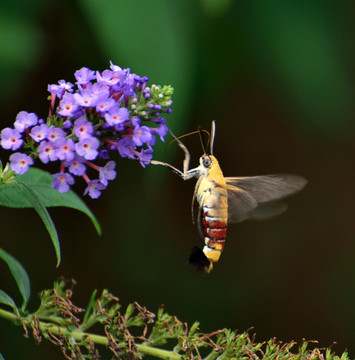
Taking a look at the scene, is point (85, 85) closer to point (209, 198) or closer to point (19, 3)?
point (209, 198)

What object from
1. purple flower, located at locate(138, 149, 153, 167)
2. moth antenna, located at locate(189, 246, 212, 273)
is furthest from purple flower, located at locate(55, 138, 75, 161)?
moth antenna, located at locate(189, 246, 212, 273)

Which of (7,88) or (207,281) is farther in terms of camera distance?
(207,281)

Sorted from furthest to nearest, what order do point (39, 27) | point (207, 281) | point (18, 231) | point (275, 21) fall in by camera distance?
point (207, 281) < point (18, 231) < point (39, 27) < point (275, 21)

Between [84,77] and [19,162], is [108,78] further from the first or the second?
[19,162]

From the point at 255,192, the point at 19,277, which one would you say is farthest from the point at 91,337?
the point at 255,192

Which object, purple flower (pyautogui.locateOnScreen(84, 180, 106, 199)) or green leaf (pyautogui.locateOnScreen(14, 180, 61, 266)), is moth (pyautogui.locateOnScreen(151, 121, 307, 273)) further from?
green leaf (pyautogui.locateOnScreen(14, 180, 61, 266))

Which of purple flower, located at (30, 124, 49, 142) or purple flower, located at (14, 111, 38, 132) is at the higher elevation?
purple flower, located at (14, 111, 38, 132)

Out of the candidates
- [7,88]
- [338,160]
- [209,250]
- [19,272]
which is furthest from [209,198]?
[338,160]

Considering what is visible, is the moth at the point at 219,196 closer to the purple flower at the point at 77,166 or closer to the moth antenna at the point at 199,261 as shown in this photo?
the moth antenna at the point at 199,261

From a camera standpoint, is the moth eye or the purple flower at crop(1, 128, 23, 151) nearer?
the purple flower at crop(1, 128, 23, 151)
